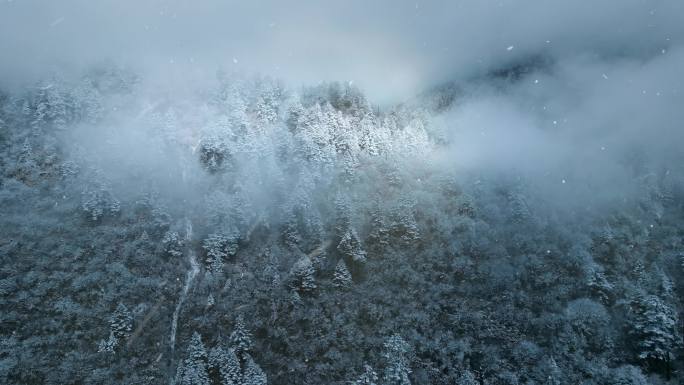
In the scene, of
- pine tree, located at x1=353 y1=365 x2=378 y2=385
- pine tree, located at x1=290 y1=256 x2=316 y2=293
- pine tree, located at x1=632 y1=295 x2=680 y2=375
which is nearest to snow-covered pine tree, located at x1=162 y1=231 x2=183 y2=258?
pine tree, located at x1=290 y1=256 x2=316 y2=293

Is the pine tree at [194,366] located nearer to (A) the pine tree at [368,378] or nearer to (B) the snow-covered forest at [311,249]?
(B) the snow-covered forest at [311,249]

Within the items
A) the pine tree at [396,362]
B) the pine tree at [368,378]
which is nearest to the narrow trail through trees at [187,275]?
the pine tree at [368,378]

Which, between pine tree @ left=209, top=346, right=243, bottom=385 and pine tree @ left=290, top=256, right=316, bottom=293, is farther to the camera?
pine tree @ left=290, top=256, right=316, bottom=293

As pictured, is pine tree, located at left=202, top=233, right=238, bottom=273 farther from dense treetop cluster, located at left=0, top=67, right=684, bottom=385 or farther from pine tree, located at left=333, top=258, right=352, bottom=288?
pine tree, located at left=333, top=258, right=352, bottom=288

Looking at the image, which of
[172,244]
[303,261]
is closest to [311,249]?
[303,261]

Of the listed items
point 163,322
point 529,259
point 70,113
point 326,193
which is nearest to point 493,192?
point 529,259

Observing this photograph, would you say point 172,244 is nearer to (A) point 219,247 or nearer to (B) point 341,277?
(A) point 219,247
